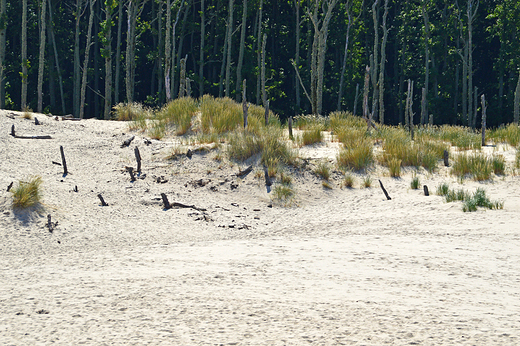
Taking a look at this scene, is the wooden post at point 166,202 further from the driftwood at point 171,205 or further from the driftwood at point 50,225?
the driftwood at point 50,225

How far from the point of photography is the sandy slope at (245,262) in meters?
4.61

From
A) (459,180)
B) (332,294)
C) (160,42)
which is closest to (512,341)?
(332,294)

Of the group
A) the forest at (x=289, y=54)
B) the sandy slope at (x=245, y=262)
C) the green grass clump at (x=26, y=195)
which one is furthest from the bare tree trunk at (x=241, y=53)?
the green grass clump at (x=26, y=195)

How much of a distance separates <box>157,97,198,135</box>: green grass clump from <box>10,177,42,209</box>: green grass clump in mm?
5694

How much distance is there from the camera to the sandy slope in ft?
15.1

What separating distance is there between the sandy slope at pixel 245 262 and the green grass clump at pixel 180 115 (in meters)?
2.19

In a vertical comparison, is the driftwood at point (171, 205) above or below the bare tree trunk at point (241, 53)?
below

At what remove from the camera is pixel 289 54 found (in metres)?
35.7

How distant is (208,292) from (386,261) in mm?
2379

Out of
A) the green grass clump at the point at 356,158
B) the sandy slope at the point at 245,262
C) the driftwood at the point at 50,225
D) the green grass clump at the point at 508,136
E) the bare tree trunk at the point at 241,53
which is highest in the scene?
the bare tree trunk at the point at 241,53

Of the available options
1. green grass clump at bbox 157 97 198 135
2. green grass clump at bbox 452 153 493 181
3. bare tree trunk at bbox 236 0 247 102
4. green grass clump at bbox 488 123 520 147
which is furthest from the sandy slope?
bare tree trunk at bbox 236 0 247 102

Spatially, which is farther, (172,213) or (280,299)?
(172,213)

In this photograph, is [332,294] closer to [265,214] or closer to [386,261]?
[386,261]

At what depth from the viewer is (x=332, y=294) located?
5.40 metres
